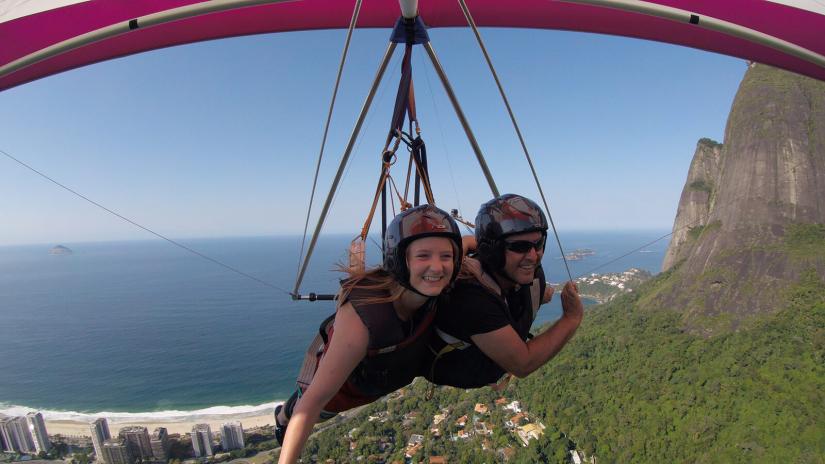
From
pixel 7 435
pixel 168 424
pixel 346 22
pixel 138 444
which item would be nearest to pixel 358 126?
pixel 346 22

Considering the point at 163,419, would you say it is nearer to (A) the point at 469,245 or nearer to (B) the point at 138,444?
(B) the point at 138,444

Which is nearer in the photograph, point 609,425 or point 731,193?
point 609,425

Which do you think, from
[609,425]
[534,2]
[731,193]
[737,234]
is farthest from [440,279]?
[731,193]

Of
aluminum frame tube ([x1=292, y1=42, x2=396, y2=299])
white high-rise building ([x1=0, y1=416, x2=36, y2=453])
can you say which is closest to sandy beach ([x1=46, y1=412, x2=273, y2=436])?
white high-rise building ([x1=0, y1=416, x2=36, y2=453])

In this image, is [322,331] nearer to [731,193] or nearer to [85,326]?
[731,193]

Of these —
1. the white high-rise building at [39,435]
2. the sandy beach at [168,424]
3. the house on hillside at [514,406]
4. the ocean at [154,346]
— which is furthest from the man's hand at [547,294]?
the white high-rise building at [39,435]

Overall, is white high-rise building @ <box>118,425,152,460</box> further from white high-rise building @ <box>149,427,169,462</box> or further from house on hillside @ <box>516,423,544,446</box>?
house on hillside @ <box>516,423,544,446</box>
